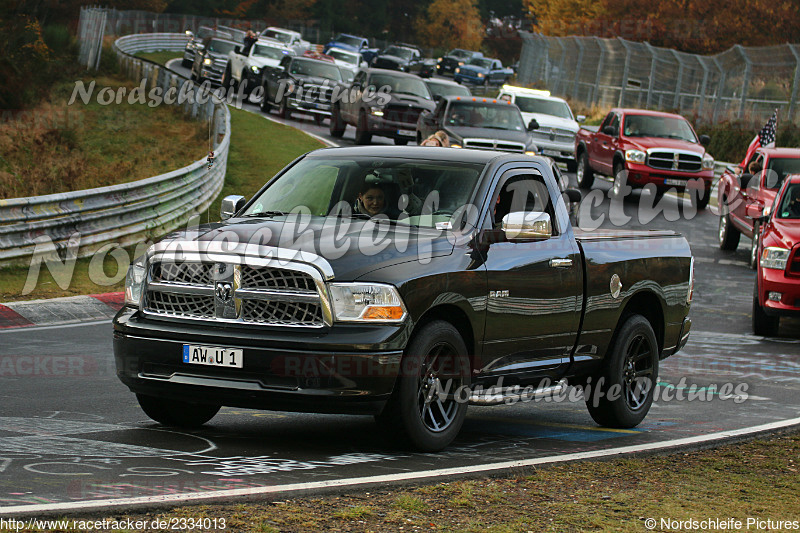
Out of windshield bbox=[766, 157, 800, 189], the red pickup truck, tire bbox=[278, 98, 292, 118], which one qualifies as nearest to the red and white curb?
windshield bbox=[766, 157, 800, 189]

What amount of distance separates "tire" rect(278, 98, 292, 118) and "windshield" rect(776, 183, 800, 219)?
2594 centimetres

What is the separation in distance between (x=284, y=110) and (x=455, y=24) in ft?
257

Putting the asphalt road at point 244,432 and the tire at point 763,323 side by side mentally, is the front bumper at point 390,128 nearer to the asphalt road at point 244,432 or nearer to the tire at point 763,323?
the tire at point 763,323

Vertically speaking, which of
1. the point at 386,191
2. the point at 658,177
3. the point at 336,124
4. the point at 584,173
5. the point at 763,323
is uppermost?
the point at 386,191

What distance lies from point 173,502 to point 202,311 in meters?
1.80

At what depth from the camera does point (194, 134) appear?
33.4 meters

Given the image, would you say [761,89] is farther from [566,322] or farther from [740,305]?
[566,322]

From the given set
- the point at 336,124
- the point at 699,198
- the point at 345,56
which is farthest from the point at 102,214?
the point at 345,56

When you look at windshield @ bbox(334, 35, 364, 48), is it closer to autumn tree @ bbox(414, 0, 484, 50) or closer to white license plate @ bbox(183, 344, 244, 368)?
autumn tree @ bbox(414, 0, 484, 50)

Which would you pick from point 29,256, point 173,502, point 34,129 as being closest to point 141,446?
point 173,502

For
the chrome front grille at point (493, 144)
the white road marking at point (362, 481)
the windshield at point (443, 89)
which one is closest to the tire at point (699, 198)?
the chrome front grille at point (493, 144)

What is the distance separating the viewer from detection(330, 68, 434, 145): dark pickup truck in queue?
109 ft

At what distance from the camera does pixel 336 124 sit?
37.1 m

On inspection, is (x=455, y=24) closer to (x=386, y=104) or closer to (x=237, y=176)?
(x=386, y=104)
